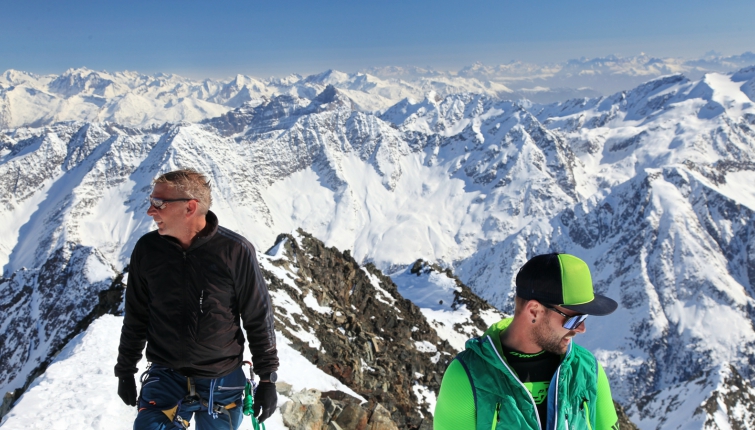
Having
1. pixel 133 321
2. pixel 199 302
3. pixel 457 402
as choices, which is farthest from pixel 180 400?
pixel 457 402

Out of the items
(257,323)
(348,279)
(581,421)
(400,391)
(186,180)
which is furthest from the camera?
(348,279)

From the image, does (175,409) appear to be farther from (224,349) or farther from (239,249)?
(239,249)

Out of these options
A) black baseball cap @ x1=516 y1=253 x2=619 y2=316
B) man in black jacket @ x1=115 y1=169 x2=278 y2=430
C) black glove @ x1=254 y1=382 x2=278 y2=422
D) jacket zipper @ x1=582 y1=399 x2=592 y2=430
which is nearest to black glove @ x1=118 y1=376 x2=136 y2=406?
man in black jacket @ x1=115 y1=169 x2=278 y2=430

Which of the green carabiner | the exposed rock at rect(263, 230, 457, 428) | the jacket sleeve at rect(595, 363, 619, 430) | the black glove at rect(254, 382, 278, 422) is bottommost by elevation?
the exposed rock at rect(263, 230, 457, 428)

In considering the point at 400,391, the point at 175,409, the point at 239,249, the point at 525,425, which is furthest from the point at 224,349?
the point at 400,391

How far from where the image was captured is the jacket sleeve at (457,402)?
3932 mm

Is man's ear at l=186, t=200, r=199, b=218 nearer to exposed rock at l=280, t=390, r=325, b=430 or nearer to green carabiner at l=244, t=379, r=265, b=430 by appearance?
green carabiner at l=244, t=379, r=265, b=430

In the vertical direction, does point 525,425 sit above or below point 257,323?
above

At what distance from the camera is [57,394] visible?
10.9 m

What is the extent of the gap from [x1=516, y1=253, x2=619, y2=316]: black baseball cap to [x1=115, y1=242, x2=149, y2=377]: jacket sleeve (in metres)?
4.75

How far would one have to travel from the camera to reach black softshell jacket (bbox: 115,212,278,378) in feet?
18.9

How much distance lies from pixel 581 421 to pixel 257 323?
3.99m

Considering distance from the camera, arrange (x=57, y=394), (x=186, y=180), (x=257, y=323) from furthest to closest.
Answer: (x=57, y=394)
(x=257, y=323)
(x=186, y=180)

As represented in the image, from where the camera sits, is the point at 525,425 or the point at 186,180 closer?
the point at 525,425
